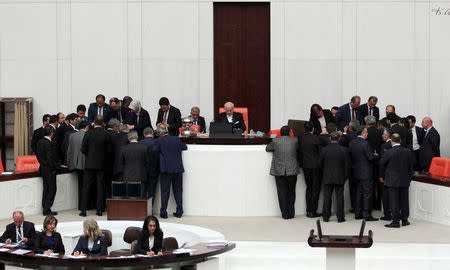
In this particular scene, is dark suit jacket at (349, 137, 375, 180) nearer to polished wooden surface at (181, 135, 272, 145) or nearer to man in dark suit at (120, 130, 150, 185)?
polished wooden surface at (181, 135, 272, 145)

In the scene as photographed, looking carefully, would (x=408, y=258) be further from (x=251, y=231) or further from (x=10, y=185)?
(x=10, y=185)

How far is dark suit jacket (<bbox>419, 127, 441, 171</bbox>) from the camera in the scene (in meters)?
18.3

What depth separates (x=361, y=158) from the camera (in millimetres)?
15289

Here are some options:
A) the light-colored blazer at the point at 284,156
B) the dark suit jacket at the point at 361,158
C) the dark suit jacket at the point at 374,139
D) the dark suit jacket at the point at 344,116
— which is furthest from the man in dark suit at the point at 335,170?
the dark suit jacket at the point at 344,116

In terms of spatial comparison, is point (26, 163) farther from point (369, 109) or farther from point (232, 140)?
point (369, 109)

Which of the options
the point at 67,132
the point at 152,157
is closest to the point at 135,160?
the point at 152,157

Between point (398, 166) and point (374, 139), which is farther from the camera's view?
point (374, 139)

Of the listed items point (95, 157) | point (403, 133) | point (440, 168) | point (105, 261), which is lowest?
point (105, 261)

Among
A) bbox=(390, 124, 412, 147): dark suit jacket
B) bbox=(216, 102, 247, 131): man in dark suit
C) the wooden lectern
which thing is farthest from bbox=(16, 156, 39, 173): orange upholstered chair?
the wooden lectern

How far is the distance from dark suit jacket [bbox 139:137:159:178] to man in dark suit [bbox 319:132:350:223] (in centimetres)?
299

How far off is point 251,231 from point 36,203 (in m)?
4.46

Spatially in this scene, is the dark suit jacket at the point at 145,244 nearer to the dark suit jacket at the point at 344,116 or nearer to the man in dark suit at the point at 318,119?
the man in dark suit at the point at 318,119

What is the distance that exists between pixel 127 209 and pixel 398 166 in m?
4.80

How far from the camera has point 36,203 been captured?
16.3m
